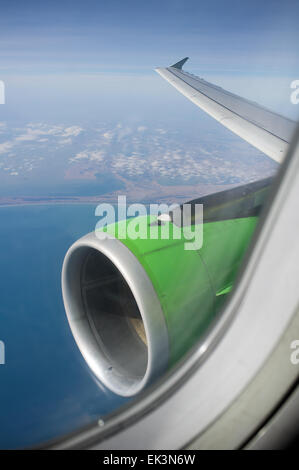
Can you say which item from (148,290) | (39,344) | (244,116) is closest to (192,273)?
(148,290)

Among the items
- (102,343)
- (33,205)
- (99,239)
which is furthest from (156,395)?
(33,205)

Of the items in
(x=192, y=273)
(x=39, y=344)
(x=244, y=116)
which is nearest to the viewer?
(x=192, y=273)

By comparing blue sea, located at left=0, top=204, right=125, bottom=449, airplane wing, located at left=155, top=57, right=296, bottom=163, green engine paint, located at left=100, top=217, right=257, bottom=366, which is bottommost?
blue sea, located at left=0, top=204, right=125, bottom=449

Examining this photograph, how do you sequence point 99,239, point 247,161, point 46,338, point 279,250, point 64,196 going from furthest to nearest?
point 64,196 → point 46,338 → point 99,239 → point 247,161 → point 279,250

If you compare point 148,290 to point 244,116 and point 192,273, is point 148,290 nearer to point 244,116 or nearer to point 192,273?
point 192,273

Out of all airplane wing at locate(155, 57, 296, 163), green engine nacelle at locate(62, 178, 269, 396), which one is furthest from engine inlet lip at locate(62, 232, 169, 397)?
airplane wing at locate(155, 57, 296, 163)

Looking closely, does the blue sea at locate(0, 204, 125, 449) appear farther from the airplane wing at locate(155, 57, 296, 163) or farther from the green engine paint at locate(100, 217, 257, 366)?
the airplane wing at locate(155, 57, 296, 163)
